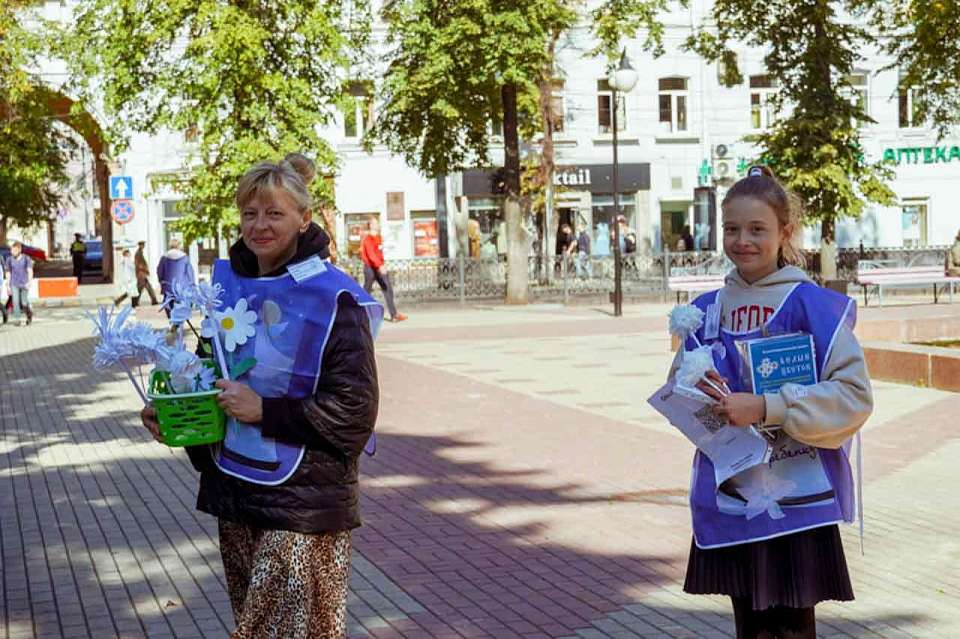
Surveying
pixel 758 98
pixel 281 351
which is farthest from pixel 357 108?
pixel 281 351

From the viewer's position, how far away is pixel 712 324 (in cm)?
391

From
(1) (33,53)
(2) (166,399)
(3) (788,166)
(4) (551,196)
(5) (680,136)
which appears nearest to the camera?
(2) (166,399)

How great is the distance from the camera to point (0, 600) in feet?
20.9

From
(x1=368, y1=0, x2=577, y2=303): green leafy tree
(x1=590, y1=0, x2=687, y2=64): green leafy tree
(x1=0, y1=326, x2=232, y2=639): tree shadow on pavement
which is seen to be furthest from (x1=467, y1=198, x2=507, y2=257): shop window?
(x1=0, y1=326, x2=232, y2=639): tree shadow on pavement

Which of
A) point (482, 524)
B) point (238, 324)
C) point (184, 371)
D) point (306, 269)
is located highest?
point (306, 269)

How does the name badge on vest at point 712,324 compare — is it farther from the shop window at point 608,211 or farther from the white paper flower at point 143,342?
the shop window at point 608,211

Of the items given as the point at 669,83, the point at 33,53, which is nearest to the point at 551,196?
the point at 669,83

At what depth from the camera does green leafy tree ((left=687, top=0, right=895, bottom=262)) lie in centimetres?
3284

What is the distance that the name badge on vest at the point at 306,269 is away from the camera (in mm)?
3781

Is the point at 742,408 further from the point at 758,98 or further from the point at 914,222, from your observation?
the point at 914,222

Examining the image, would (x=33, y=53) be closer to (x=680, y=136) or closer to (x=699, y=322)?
(x=680, y=136)

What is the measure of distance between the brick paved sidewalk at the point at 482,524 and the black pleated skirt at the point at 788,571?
174cm

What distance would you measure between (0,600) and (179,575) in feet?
2.65

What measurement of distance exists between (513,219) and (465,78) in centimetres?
322
